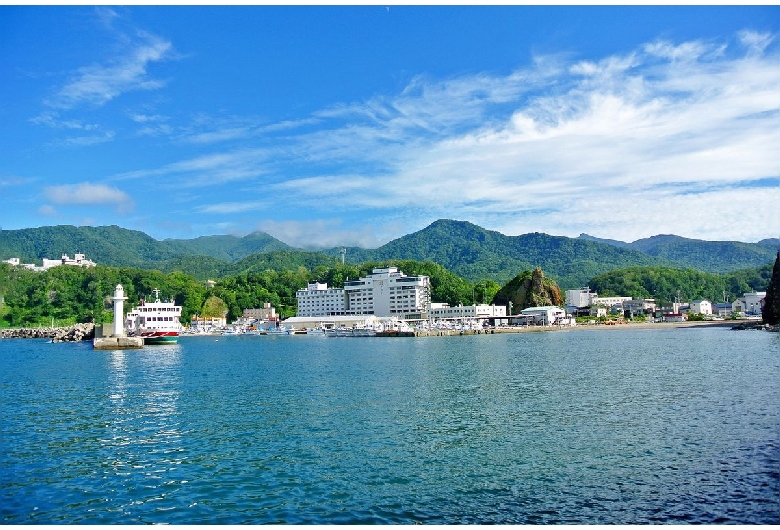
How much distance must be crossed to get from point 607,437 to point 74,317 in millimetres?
122604

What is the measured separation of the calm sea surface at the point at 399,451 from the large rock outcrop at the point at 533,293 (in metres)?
92.5

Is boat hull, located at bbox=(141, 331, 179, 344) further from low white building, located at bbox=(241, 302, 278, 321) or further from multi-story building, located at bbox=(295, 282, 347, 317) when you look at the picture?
low white building, located at bbox=(241, 302, 278, 321)

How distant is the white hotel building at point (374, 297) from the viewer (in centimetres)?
12425

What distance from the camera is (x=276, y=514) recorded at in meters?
10.1

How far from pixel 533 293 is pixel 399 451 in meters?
111

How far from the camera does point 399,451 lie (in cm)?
1421

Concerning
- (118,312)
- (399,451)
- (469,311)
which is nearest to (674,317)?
(469,311)

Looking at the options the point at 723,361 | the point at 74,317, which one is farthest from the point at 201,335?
the point at 723,361

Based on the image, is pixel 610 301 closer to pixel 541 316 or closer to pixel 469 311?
pixel 541 316

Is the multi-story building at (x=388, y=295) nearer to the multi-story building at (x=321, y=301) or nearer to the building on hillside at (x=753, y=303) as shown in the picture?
the multi-story building at (x=321, y=301)

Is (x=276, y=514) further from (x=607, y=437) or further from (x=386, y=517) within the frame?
(x=607, y=437)

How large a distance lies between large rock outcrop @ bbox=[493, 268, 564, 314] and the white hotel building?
19.3 m

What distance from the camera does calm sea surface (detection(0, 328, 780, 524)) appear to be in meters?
10.3

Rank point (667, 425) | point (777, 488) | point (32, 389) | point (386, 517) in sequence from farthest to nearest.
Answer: point (32, 389)
point (667, 425)
point (777, 488)
point (386, 517)
